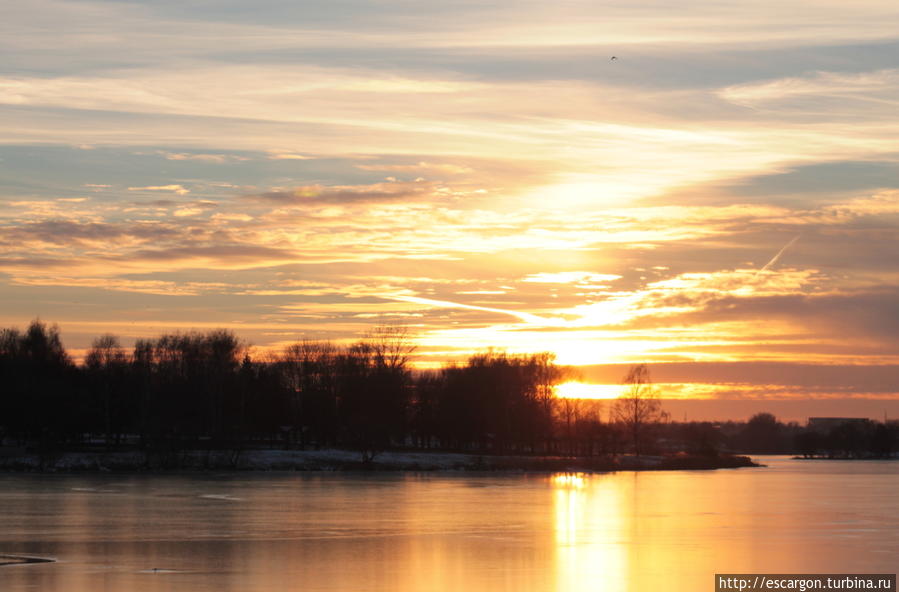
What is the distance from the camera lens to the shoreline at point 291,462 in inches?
3231

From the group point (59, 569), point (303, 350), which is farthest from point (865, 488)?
point (303, 350)

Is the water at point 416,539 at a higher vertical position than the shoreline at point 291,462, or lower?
higher

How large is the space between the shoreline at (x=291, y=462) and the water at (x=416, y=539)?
77.9ft

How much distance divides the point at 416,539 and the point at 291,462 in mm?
61657

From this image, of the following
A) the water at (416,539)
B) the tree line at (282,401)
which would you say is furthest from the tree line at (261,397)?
the water at (416,539)

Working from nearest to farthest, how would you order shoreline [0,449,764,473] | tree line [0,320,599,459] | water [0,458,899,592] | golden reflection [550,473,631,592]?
water [0,458,899,592] < golden reflection [550,473,631,592] < shoreline [0,449,764,473] < tree line [0,320,599,459]

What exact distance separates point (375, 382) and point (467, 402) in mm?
18866

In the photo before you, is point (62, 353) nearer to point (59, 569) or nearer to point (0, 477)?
point (0, 477)

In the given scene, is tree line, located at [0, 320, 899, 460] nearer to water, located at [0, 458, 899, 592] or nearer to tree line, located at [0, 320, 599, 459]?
tree line, located at [0, 320, 599, 459]

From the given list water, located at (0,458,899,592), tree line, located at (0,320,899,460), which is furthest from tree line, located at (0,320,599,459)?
water, located at (0,458,899,592)

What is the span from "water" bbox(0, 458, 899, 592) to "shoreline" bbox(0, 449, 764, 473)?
77.9 feet

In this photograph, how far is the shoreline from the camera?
82.1 meters

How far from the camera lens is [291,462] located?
93188mm

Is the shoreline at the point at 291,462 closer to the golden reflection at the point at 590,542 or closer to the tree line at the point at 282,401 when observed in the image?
the tree line at the point at 282,401
